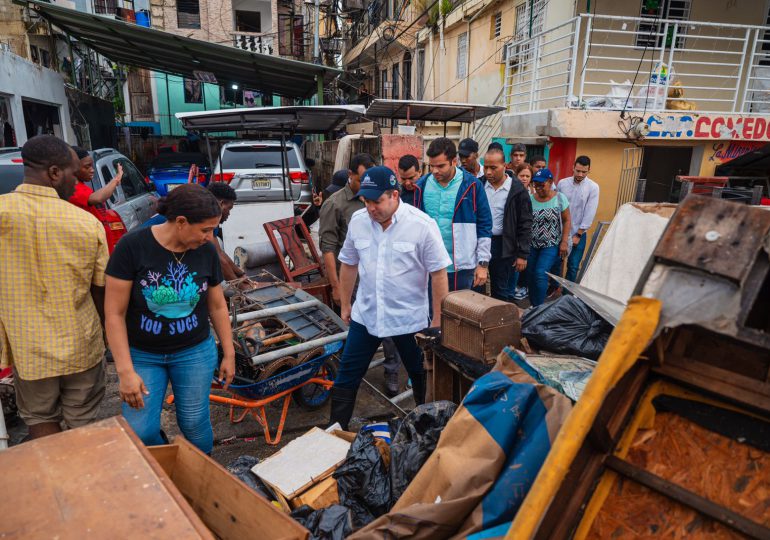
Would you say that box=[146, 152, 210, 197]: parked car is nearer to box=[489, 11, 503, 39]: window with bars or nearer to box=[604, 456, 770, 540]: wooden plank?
box=[489, 11, 503, 39]: window with bars

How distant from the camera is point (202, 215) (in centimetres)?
259

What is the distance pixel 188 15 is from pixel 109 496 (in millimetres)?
31057

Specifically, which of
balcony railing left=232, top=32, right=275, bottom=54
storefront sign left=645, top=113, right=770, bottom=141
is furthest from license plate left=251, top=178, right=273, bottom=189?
balcony railing left=232, top=32, right=275, bottom=54

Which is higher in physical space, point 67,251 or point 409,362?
point 67,251

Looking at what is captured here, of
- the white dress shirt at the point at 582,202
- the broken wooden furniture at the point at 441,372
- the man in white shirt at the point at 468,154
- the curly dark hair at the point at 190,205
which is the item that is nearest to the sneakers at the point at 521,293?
the white dress shirt at the point at 582,202

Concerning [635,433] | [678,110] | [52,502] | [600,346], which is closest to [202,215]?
[52,502]

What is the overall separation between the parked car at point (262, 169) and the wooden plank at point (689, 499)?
7788 mm

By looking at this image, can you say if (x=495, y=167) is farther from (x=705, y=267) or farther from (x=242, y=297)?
(x=705, y=267)

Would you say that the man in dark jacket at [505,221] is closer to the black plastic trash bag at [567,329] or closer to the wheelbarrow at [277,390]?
the black plastic trash bag at [567,329]

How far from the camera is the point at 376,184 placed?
319 cm

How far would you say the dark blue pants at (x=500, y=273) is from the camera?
5625mm

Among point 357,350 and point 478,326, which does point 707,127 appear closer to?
point 478,326

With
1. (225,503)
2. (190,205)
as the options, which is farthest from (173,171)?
(225,503)

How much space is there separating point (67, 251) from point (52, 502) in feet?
4.81
